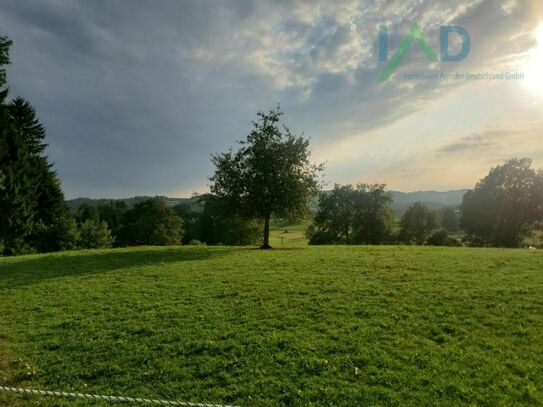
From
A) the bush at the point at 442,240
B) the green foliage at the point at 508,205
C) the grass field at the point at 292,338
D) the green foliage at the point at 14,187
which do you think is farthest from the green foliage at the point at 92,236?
the green foliage at the point at 508,205

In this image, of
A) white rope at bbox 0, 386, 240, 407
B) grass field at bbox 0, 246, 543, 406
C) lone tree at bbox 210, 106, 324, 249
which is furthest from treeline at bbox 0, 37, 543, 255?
white rope at bbox 0, 386, 240, 407

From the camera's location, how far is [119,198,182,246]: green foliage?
75.3 metres

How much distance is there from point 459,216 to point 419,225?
12.5 meters

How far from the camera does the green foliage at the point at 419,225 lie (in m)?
72.1

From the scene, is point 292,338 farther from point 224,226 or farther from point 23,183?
point 224,226

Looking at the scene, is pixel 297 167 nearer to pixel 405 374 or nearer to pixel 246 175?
pixel 246 175

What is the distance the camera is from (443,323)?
9.78 meters

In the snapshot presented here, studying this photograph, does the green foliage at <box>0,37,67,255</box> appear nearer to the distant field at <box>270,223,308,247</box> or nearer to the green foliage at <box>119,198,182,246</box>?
the green foliage at <box>119,198,182,246</box>

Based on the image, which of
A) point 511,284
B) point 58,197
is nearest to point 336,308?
A: point 511,284

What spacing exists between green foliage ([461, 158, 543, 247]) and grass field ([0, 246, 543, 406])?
4228 centimetres

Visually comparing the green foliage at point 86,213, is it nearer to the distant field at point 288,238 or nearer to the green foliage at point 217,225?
the green foliage at point 217,225

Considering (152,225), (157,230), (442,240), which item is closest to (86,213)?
(152,225)

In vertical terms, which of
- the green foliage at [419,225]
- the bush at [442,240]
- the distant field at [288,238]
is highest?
the green foliage at [419,225]

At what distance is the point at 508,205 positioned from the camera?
53.0 meters
